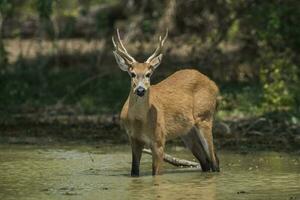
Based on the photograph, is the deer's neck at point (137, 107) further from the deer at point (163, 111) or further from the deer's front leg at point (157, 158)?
the deer's front leg at point (157, 158)

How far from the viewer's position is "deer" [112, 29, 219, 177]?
1214 centimetres

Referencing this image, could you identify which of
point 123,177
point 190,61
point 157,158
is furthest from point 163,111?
point 190,61

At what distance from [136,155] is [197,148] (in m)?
1.19

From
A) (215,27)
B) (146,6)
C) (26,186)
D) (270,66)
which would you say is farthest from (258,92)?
(26,186)

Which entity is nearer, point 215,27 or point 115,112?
point 115,112

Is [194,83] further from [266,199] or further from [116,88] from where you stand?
[116,88]

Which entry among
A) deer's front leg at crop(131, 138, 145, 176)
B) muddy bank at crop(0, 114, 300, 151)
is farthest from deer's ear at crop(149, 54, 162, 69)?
muddy bank at crop(0, 114, 300, 151)

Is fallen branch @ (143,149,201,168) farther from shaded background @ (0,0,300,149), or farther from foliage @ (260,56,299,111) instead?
foliage @ (260,56,299,111)

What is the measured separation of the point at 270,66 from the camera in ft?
62.8

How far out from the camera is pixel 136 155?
39.8 feet

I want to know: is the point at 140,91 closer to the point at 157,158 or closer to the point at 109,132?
the point at 157,158

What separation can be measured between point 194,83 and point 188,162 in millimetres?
1049

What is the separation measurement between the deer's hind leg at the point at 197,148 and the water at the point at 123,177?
19 centimetres

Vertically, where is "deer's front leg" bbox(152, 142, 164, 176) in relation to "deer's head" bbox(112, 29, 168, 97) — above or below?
below
